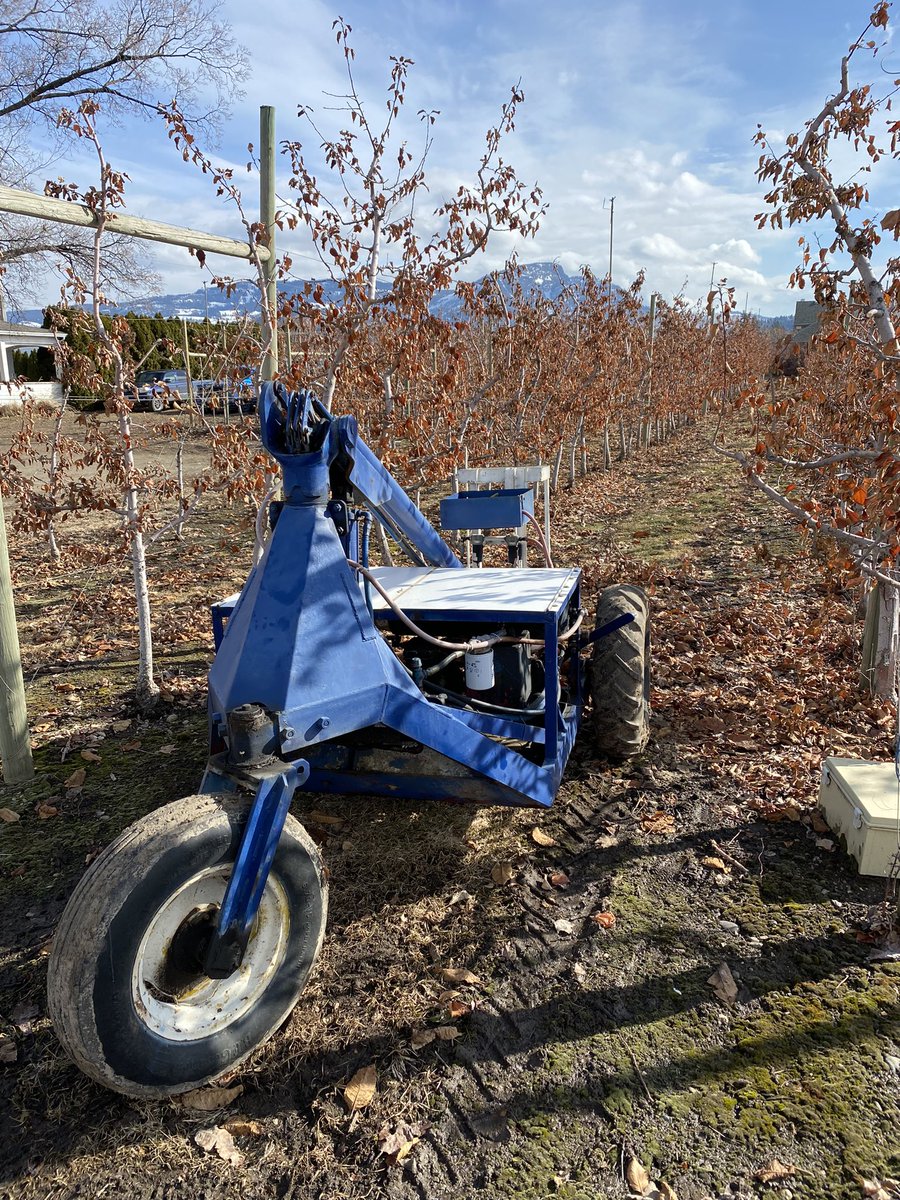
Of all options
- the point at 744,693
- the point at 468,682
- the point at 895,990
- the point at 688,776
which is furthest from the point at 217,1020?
the point at 744,693

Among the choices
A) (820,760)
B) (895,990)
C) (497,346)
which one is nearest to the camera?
(895,990)

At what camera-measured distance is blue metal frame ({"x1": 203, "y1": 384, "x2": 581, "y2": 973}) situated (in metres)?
2.37

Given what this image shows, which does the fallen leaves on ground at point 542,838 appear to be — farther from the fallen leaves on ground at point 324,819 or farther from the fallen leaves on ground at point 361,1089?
Answer: the fallen leaves on ground at point 361,1089

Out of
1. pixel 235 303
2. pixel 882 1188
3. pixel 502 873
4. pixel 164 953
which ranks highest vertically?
pixel 235 303

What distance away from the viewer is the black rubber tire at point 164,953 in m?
2.03

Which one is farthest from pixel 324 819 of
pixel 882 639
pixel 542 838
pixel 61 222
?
pixel 882 639

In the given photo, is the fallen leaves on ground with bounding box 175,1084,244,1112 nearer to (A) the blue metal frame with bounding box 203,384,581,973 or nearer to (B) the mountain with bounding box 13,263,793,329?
(A) the blue metal frame with bounding box 203,384,581,973

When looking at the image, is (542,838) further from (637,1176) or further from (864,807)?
(637,1176)

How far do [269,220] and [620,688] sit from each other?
3.67m

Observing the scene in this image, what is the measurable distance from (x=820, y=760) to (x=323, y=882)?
3.27 metres

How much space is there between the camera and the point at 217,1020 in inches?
92.9

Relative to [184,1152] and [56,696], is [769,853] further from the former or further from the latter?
[56,696]

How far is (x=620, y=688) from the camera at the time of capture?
4434mm

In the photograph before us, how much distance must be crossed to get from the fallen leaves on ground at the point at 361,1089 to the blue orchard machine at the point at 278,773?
0.32 meters
